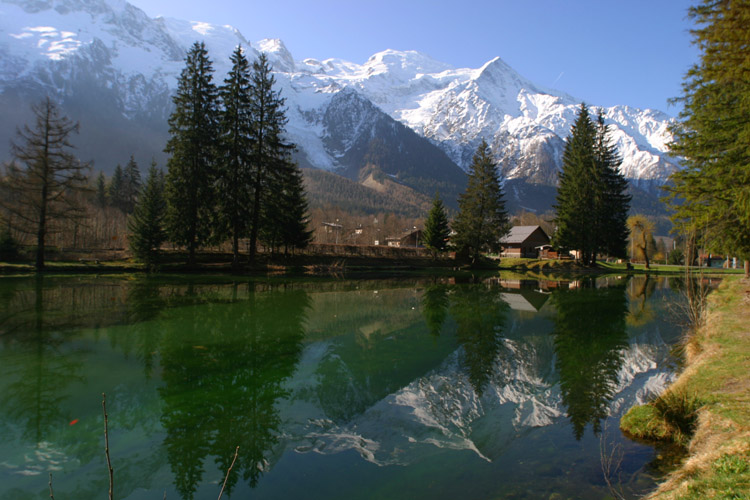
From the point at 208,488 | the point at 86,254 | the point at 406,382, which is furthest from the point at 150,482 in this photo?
the point at 86,254

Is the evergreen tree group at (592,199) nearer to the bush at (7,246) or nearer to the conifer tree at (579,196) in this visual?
the conifer tree at (579,196)

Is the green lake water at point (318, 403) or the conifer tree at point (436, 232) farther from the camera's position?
the conifer tree at point (436, 232)

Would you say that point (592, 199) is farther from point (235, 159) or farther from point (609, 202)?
point (235, 159)

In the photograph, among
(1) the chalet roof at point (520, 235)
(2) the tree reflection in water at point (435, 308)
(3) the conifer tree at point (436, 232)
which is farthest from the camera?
(1) the chalet roof at point (520, 235)

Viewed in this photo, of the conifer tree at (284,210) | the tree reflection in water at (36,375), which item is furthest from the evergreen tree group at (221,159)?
the tree reflection in water at (36,375)

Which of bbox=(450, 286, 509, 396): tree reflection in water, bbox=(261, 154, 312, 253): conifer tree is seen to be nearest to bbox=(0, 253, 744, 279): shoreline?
bbox=(261, 154, 312, 253): conifer tree

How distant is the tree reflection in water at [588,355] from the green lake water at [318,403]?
0.17ft

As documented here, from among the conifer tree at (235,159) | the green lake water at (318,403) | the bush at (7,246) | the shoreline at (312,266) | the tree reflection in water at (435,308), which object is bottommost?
the green lake water at (318,403)

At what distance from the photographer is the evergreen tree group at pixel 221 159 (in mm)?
32812

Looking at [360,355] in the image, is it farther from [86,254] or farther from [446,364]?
[86,254]

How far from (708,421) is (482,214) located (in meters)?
46.2

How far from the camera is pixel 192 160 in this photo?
1299 inches

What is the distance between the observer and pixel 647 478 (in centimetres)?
482

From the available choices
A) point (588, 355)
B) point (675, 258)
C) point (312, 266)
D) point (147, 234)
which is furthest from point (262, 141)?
point (675, 258)
